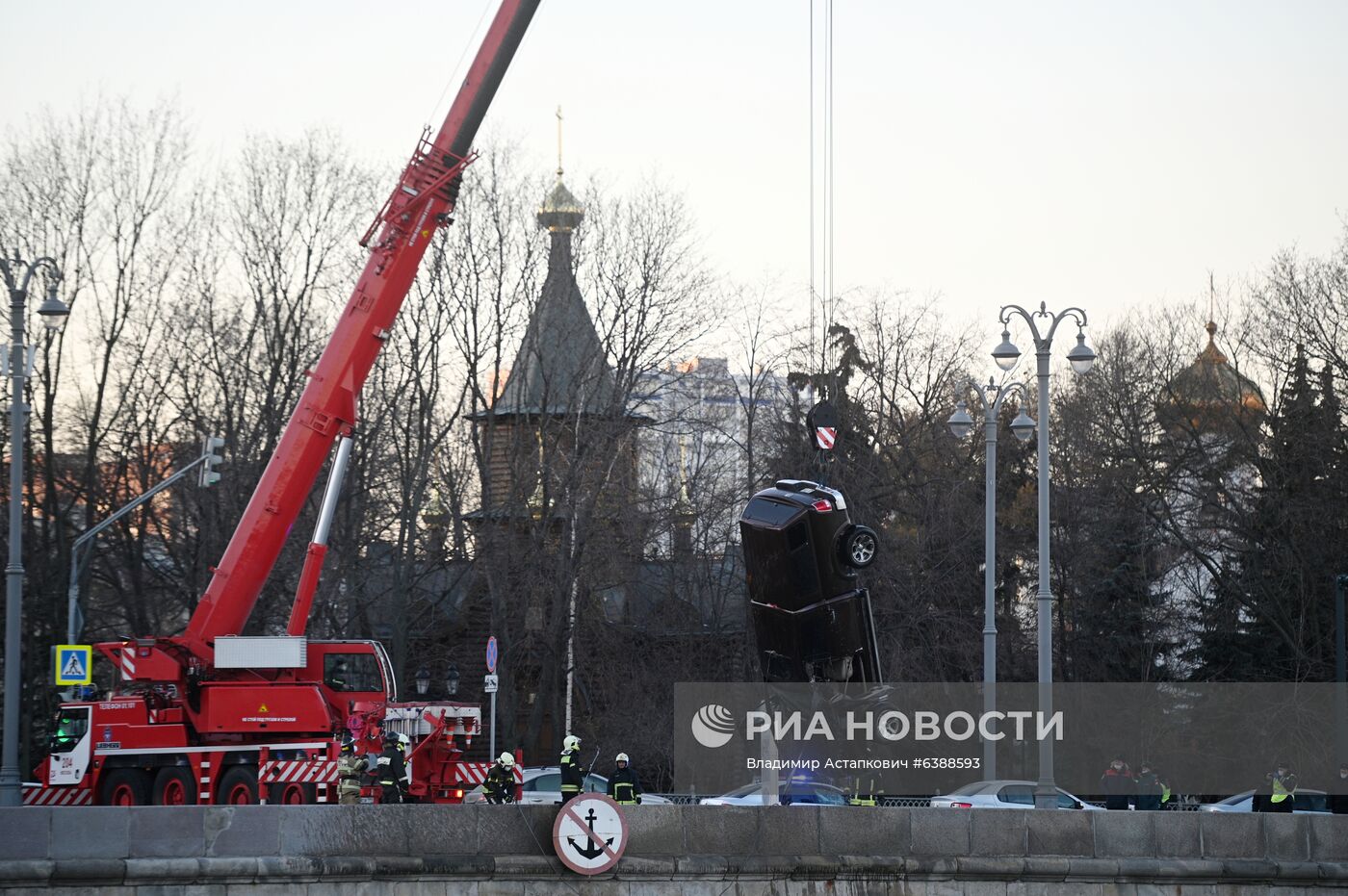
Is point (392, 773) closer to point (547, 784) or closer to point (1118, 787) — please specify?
point (547, 784)

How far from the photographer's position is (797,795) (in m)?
23.2

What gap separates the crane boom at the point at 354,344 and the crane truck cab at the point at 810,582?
8.44 m

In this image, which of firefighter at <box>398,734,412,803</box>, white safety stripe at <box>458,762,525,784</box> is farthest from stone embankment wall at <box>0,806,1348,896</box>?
white safety stripe at <box>458,762,525,784</box>

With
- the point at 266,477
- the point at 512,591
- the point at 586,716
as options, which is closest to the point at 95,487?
the point at 512,591

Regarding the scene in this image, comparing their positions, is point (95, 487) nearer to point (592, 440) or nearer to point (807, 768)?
point (592, 440)

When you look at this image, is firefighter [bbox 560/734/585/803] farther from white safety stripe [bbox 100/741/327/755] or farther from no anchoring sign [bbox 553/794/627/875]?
white safety stripe [bbox 100/741/327/755]

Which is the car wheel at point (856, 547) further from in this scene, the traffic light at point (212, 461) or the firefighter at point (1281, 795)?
the traffic light at point (212, 461)

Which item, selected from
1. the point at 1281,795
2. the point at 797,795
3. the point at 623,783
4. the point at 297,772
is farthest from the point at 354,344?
the point at 1281,795

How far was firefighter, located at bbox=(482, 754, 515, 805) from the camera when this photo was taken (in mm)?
21188

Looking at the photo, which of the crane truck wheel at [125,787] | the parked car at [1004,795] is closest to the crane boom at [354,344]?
the crane truck wheel at [125,787]

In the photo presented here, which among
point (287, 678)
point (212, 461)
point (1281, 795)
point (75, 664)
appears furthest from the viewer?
point (212, 461)

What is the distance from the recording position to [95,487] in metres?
44.0

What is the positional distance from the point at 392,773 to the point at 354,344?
6687mm

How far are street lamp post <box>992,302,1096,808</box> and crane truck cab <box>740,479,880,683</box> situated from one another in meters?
8.76
